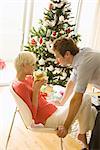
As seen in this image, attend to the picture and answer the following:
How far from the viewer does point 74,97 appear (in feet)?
7.38

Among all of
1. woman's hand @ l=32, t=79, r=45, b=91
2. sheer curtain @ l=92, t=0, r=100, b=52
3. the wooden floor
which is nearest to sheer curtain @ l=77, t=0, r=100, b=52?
sheer curtain @ l=92, t=0, r=100, b=52

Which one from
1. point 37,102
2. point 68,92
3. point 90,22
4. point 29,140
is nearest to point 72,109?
point 37,102

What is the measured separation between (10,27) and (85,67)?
3232mm

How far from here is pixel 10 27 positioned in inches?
205

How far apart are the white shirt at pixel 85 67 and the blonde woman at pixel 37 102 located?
18 centimetres

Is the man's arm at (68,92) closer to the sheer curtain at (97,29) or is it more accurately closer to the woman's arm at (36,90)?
the woman's arm at (36,90)

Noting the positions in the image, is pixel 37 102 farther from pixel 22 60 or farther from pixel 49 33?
pixel 49 33

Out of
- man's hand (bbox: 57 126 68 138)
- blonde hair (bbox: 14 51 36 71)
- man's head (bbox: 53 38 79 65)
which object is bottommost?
man's hand (bbox: 57 126 68 138)

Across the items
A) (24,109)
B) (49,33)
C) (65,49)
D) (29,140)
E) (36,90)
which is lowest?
(29,140)

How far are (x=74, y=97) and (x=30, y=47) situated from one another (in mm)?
2062

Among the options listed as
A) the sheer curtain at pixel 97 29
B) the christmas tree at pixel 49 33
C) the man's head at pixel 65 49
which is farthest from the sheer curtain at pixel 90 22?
the man's head at pixel 65 49

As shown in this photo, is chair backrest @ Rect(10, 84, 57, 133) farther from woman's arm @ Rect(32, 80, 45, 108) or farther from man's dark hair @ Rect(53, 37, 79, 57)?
man's dark hair @ Rect(53, 37, 79, 57)

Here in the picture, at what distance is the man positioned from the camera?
224 centimetres

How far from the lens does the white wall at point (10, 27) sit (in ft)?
16.5
